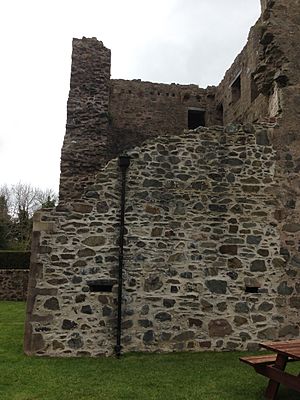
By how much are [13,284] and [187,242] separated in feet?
40.7

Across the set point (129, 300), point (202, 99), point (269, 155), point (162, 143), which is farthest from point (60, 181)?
point (202, 99)

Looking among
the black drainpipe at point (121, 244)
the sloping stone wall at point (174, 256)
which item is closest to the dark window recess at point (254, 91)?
the sloping stone wall at point (174, 256)

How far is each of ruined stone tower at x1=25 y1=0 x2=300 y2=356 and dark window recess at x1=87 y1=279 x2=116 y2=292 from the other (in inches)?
0.8

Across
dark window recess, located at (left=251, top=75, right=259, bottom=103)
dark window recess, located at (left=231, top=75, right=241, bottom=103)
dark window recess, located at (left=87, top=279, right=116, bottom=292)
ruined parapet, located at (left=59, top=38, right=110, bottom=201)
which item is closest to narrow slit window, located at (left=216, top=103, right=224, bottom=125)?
dark window recess, located at (left=231, top=75, right=241, bottom=103)

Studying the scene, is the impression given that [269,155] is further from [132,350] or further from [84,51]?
[84,51]

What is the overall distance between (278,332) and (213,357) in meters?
1.68

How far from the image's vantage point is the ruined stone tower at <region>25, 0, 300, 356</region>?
27.5 ft

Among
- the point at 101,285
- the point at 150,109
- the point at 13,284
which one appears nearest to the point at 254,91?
the point at 150,109

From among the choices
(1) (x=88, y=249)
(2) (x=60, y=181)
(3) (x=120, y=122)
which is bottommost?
(1) (x=88, y=249)

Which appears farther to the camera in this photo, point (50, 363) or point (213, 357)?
point (213, 357)

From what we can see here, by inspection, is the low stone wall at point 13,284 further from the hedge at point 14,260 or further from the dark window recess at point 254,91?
the dark window recess at point 254,91

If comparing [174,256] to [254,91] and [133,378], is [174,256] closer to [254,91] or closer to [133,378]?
[133,378]

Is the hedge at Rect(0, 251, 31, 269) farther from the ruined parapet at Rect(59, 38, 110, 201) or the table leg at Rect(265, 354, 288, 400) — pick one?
the table leg at Rect(265, 354, 288, 400)

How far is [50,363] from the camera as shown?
24.7 ft
